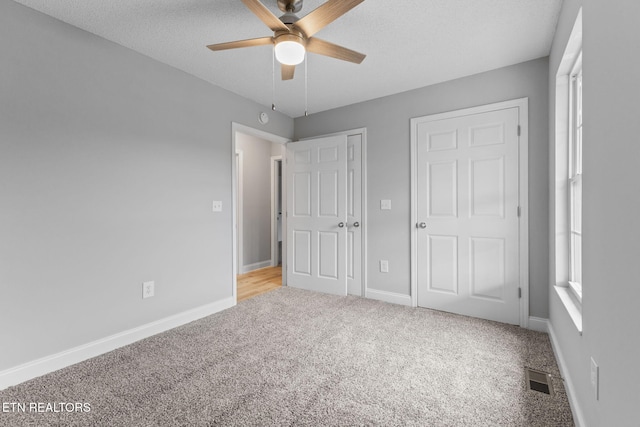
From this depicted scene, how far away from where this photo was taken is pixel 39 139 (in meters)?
1.93

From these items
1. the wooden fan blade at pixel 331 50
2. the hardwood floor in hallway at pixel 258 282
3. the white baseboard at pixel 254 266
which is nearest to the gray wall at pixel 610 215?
the wooden fan blade at pixel 331 50

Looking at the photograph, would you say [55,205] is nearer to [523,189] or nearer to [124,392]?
[124,392]

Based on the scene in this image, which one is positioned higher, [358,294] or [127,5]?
[127,5]

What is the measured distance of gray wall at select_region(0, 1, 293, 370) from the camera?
184 cm

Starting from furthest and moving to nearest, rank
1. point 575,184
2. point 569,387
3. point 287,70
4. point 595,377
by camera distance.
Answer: point 287,70, point 575,184, point 569,387, point 595,377

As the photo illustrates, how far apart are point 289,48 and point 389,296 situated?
9.06ft

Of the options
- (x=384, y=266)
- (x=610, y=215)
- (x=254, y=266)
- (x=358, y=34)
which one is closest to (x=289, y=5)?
(x=358, y=34)

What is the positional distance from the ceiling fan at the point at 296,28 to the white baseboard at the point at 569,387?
2.30 metres

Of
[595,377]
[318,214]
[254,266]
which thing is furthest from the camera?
[254,266]

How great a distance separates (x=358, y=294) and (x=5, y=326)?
120 inches

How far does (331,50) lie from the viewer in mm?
1865

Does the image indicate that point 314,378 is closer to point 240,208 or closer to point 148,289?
point 148,289

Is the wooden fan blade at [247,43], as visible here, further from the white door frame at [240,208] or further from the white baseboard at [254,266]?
the white baseboard at [254,266]

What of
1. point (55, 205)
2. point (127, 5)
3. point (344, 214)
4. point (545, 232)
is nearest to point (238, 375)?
point (55, 205)
